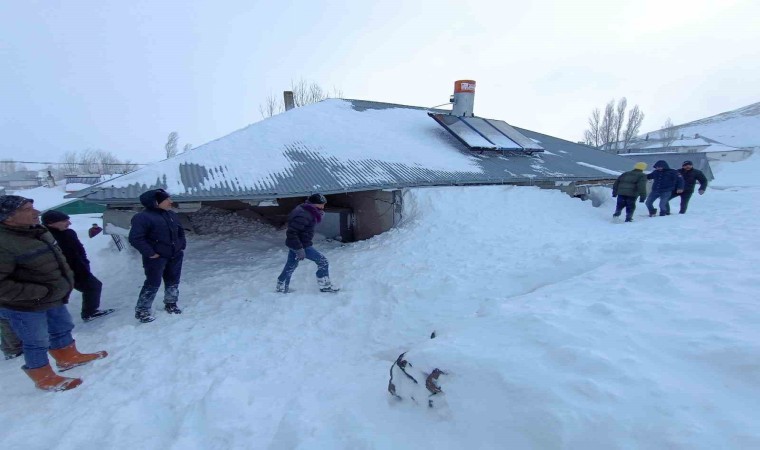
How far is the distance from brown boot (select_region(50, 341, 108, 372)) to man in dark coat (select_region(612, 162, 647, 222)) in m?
10.2

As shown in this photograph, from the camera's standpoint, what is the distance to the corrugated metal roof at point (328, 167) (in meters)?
6.57

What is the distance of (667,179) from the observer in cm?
852

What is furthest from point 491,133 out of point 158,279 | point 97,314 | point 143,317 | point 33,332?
point 33,332

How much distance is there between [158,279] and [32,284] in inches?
63.8

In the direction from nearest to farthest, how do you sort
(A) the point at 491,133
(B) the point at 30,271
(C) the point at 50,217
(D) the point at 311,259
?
1. (B) the point at 30,271
2. (C) the point at 50,217
3. (D) the point at 311,259
4. (A) the point at 491,133

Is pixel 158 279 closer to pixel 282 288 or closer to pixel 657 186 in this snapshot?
pixel 282 288

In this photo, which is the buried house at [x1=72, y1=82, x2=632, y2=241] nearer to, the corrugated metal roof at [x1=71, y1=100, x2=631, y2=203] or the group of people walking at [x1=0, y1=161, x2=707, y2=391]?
the corrugated metal roof at [x1=71, y1=100, x2=631, y2=203]

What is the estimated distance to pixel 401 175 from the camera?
8531 millimetres

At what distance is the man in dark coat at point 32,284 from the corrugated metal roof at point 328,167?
2.79m

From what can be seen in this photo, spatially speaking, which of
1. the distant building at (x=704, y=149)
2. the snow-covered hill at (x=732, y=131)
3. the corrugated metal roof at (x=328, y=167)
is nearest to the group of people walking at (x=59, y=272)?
the corrugated metal roof at (x=328, y=167)

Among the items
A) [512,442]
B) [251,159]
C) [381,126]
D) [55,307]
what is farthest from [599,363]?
[381,126]

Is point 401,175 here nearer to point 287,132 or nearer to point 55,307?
point 287,132

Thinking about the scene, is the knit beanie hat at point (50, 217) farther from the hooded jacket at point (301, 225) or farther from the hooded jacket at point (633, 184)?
the hooded jacket at point (633, 184)

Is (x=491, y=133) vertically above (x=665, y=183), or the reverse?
(x=491, y=133)
